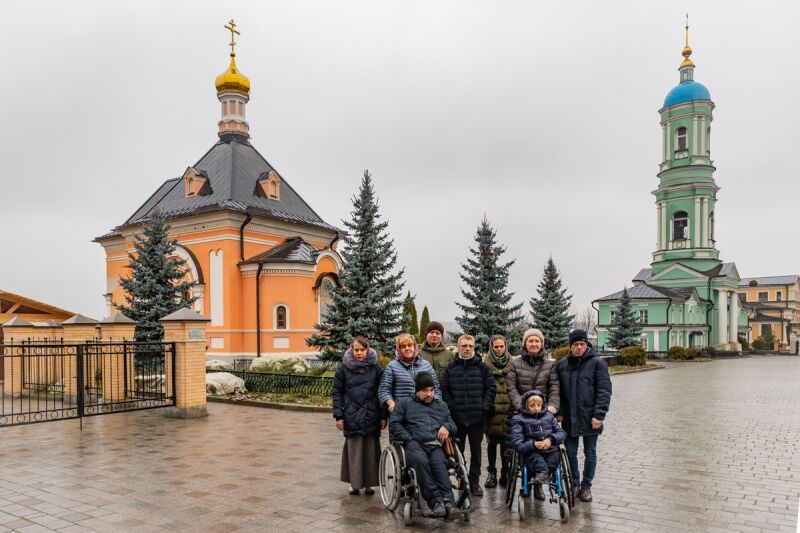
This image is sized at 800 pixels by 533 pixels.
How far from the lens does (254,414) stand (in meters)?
12.1

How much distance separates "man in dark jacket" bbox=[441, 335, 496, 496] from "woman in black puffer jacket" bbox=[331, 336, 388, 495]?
777 mm

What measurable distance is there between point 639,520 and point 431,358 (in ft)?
8.56

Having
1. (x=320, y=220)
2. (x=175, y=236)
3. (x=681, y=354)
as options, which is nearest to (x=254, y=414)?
(x=175, y=236)

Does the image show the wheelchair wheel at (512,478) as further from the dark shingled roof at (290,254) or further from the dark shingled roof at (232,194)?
the dark shingled roof at (232,194)

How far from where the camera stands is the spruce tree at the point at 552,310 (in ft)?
87.9

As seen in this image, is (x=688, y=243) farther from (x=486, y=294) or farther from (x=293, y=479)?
(x=293, y=479)

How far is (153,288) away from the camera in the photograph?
19641 mm

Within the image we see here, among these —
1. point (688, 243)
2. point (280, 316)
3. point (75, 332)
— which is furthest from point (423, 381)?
point (688, 243)

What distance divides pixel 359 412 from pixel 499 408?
1.58 meters

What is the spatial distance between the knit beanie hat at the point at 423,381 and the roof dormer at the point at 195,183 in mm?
23887

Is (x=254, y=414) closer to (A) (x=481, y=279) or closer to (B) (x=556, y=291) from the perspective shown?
(A) (x=481, y=279)

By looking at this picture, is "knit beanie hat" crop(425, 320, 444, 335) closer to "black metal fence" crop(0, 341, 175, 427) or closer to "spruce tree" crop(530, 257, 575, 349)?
"black metal fence" crop(0, 341, 175, 427)

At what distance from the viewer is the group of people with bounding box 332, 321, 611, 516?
5.77 metres

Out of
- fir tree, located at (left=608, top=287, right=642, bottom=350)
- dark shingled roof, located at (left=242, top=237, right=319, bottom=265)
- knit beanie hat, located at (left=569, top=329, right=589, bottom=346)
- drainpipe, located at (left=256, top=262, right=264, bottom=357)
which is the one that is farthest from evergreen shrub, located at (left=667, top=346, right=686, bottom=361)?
knit beanie hat, located at (left=569, top=329, right=589, bottom=346)
